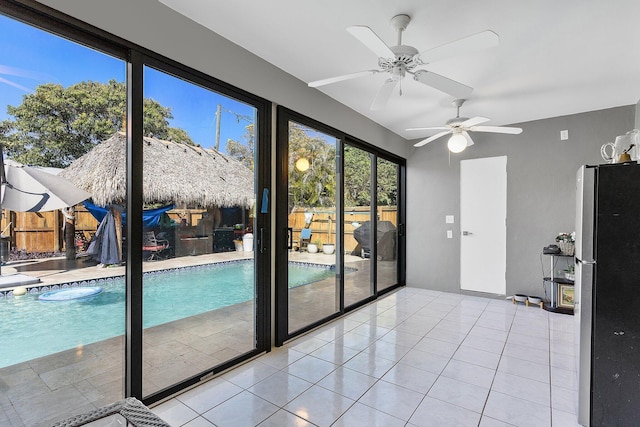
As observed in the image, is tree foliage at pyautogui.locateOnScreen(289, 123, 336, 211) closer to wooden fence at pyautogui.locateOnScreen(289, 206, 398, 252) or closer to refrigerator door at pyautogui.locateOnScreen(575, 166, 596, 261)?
wooden fence at pyautogui.locateOnScreen(289, 206, 398, 252)

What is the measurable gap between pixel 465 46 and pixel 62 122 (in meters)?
2.37

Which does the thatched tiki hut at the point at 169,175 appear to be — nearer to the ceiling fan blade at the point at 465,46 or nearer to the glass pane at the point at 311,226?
the glass pane at the point at 311,226

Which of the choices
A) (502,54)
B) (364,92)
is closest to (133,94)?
(364,92)

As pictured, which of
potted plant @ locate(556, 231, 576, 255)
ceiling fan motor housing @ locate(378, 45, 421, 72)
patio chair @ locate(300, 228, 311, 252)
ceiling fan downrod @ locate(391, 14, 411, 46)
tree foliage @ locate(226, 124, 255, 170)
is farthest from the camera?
potted plant @ locate(556, 231, 576, 255)

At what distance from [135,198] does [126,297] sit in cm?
63

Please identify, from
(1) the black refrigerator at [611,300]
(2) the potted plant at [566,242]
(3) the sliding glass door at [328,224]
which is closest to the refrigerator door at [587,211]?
(1) the black refrigerator at [611,300]

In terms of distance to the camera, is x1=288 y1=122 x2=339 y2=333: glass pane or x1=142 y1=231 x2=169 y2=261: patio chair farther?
x1=288 y1=122 x2=339 y2=333: glass pane

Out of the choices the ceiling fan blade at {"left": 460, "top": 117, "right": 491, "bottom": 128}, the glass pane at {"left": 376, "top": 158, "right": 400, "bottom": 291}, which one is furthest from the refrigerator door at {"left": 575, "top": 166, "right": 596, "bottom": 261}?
the glass pane at {"left": 376, "top": 158, "right": 400, "bottom": 291}

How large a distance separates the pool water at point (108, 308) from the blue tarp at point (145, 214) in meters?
0.37

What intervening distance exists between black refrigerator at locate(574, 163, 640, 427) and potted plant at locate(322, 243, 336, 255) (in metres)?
2.53

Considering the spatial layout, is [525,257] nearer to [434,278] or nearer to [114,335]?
[434,278]

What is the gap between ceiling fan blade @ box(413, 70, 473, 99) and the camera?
2256 millimetres

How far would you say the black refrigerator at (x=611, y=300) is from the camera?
6.05 feet

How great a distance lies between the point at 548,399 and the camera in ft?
7.27
